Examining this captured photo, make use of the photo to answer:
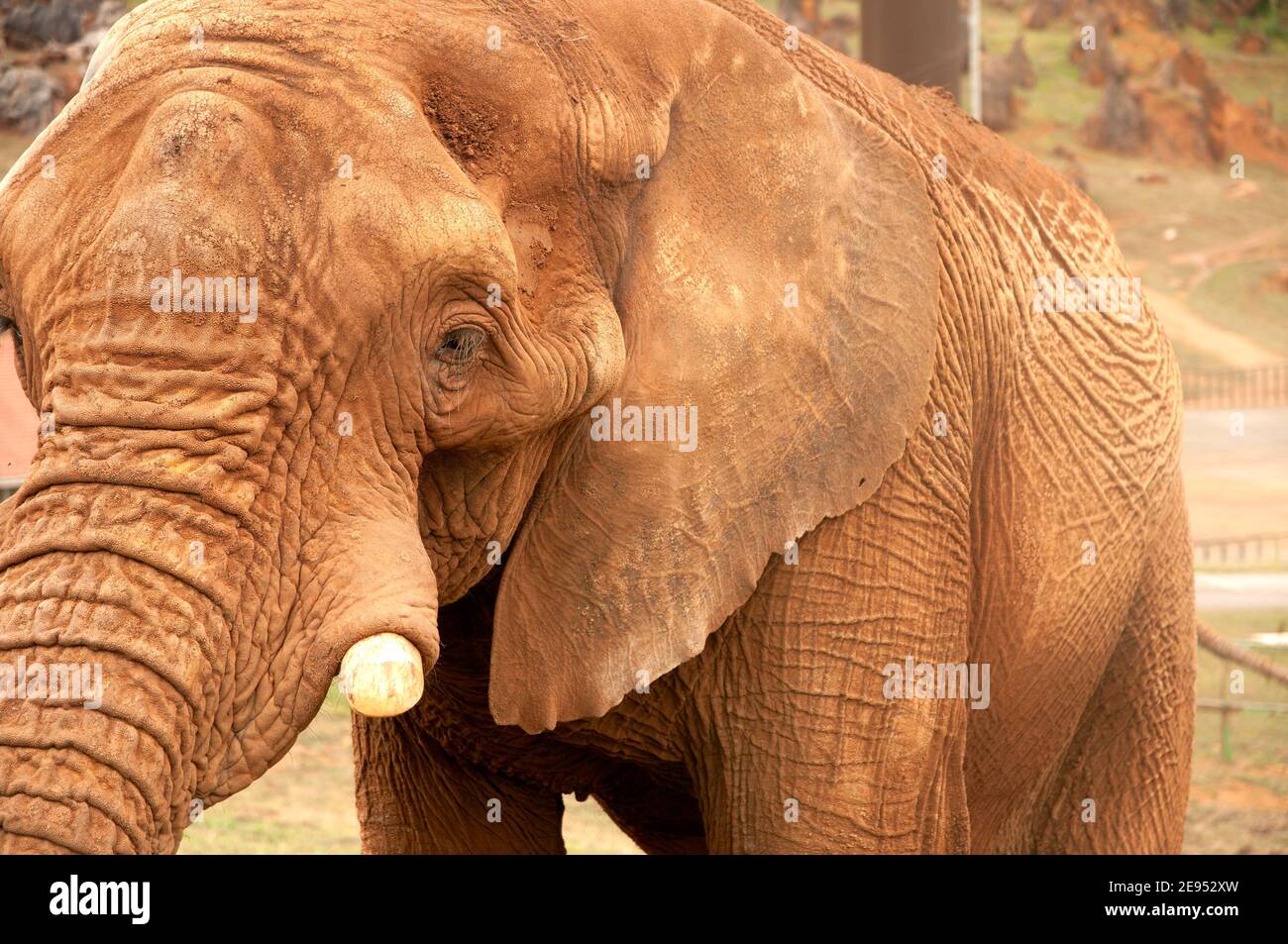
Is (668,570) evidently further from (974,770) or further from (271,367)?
(974,770)

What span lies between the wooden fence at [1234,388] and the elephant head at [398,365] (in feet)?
52.8

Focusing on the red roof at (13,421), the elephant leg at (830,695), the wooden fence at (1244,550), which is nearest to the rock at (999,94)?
the wooden fence at (1244,550)

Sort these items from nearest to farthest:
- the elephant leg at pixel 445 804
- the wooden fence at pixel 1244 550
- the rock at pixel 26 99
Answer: the elephant leg at pixel 445 804
the wooden fence at pixel 1244 550
the rock at pixel 26 99

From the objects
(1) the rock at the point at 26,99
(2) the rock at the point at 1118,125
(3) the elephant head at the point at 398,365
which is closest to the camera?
(3) the elephant head at the point at 398,365

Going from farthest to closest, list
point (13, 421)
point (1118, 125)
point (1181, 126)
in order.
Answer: point (1181, 126) → point (1118, 125) → point (13, 421)

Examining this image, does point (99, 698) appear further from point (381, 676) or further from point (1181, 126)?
point (1181, 126)

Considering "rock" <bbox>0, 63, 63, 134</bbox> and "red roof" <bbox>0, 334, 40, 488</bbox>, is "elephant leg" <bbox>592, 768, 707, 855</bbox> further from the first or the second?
"rock" <bbox>0, 63, 63, 134</bbox>

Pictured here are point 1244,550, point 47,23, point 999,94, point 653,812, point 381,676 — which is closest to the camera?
point 381,676

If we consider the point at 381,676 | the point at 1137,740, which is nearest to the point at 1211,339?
the point at 1137,740

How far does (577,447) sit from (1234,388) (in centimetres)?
1677

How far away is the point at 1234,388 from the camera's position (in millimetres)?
18844

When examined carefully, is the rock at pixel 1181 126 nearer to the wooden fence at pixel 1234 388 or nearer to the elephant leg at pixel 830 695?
the wooden fence at pixel 1234 388

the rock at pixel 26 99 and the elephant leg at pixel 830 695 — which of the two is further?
the rock at pixel 26 99

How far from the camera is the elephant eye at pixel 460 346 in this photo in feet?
9.12
